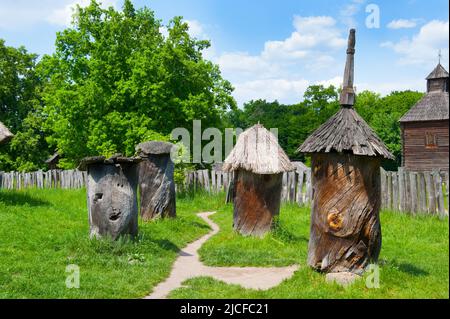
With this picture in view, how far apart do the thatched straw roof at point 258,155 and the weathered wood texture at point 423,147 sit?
2192cm

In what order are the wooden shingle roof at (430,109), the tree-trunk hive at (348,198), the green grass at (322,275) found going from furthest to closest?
1. the wooden shingle roof at (430,109)
2. the tree-trunk hive at (348,198)
3. the green grass at (322,275)

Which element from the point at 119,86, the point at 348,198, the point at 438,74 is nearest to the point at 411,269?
the point at 348,198

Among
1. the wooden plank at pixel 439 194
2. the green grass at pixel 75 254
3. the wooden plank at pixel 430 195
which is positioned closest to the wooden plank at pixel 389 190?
the wooden plank at pixel 430 195

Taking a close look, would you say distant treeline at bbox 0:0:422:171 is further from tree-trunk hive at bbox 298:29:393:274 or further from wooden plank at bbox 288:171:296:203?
tree-trunk hive at bbox 298:29:393:274

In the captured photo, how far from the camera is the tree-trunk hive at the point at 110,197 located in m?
9.17

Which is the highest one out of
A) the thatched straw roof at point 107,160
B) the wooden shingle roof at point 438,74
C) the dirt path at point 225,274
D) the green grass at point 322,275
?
the wooden shingle roof at point 438,74

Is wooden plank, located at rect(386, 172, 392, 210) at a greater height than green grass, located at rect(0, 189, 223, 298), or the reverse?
wooden plank, located at rect(386, 172, 392, 210)

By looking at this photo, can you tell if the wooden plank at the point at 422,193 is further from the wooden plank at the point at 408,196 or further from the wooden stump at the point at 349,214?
the wooden stump at the point at 349,214

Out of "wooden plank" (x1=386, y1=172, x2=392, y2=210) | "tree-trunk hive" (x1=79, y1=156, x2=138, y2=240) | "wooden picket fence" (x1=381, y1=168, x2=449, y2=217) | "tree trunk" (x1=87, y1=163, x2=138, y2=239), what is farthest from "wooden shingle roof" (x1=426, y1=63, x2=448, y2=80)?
"tree trunk" (x1=87, y1=163, x2=138, y2=239)

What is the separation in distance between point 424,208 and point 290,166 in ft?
14.7

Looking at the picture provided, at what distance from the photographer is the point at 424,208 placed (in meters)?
13.3

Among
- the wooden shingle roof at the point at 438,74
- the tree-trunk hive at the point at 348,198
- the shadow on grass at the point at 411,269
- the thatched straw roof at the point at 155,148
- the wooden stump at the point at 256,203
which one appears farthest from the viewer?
the wooden shingle roof at the point at 438,74

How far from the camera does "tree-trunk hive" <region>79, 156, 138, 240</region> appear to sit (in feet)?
30.1

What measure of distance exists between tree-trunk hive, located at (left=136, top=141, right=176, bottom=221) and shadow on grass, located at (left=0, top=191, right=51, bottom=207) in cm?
337
